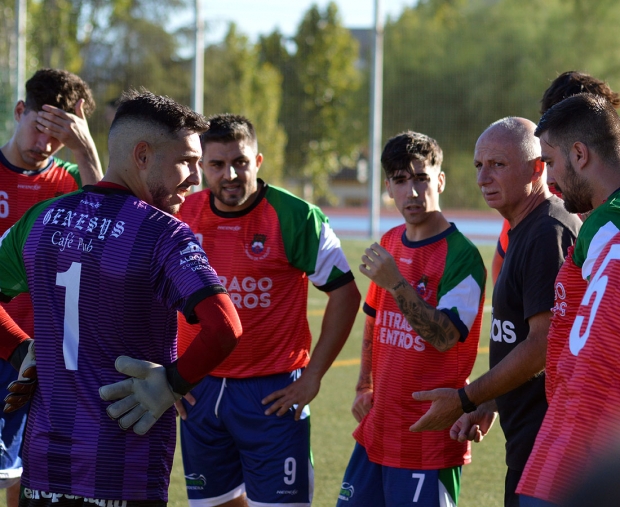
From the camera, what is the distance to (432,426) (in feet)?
12.0

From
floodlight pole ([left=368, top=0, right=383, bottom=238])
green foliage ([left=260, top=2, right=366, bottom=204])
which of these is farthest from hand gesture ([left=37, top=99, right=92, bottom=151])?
green foliage ([left=260, top=2, right=366, bottom=204])

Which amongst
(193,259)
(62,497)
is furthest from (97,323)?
(62,497)

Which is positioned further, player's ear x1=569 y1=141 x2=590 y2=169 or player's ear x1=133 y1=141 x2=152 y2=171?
player's ear x1=133 y1=141 x2=152 y2=171

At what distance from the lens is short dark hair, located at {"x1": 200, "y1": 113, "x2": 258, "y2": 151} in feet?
14.6

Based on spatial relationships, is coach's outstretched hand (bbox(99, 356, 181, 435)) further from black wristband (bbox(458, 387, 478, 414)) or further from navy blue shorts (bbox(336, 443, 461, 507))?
navy blue shorts (bbox(336, 443, 461, 507))

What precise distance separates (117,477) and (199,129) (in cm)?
125

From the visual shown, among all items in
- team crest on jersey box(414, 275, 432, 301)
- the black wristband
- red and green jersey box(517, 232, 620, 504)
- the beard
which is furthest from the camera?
team crest on jersey box(414, 275, 432, 301)

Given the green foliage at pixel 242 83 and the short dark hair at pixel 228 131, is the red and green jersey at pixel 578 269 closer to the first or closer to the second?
the short dark hair at pixel 228 131

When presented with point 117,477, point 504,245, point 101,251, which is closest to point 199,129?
point 101,251

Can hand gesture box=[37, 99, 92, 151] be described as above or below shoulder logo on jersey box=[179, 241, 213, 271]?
above

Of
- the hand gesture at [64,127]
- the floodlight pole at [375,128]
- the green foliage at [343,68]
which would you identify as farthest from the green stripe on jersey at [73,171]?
the green foliage at [343,68]

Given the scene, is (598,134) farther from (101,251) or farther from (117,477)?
(117,477)

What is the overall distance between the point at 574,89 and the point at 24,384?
295cm

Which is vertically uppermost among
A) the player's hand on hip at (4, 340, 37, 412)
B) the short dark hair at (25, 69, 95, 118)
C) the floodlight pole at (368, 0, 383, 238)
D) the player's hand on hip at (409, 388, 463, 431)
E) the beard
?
the floodlight pole at (368, 0, 383, 238)
